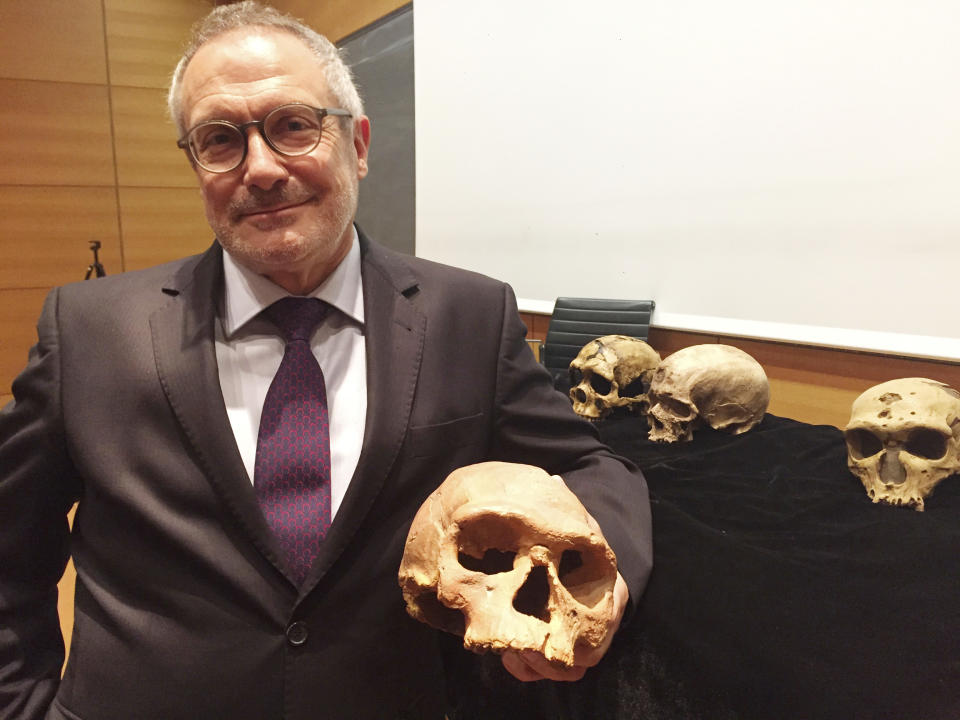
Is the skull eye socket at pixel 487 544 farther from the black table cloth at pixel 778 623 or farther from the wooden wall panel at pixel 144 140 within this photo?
the wooden wall panel at pixel 144 140

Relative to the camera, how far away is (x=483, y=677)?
127 cm

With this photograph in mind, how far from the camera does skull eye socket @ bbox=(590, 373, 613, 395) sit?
258 cm

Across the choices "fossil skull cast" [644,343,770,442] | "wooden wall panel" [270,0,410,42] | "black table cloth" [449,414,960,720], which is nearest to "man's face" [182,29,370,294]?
"black table cloth" [449,414,960,720]

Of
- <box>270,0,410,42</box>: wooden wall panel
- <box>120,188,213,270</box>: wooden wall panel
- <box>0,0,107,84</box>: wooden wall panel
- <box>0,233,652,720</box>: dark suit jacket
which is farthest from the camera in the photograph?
<box>120,188,213,270</box>: wooden wall panel

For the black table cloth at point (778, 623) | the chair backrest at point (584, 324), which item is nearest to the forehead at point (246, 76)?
the black table cloth at point (778, 623)

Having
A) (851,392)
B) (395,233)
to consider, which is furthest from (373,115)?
(851,392)

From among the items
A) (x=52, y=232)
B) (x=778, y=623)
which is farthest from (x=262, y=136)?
(x=52, y=232)

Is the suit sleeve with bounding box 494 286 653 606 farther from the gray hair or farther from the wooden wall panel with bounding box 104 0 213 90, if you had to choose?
the wooden wall panel with bounding box 104 0 213 90

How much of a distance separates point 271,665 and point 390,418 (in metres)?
0.47

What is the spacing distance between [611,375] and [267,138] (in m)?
1.71

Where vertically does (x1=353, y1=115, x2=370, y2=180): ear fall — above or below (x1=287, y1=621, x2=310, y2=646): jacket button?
above

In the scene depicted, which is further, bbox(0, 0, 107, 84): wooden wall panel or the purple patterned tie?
bbox(0, 0, 107, 84): wooden wall panel

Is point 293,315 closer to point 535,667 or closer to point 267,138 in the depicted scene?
point 267,138

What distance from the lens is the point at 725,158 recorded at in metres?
2.55
